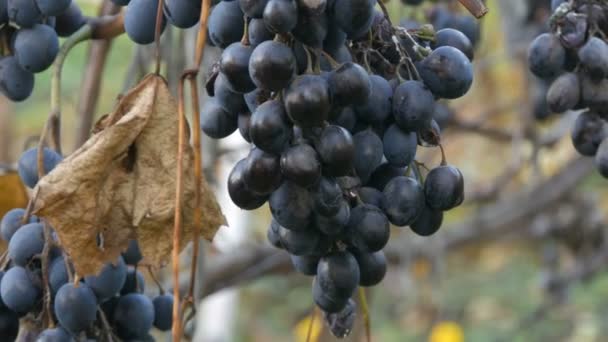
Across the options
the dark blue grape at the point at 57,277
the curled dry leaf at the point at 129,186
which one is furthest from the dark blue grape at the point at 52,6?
the dark blue grape at the point at 57,277

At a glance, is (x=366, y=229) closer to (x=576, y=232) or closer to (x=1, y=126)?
(x=576, y=232)

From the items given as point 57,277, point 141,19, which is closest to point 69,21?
point 141,19

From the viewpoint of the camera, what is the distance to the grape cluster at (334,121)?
0.87 meters

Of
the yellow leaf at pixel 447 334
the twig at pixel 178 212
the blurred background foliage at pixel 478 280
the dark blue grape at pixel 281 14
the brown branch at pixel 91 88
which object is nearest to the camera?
the dark blue grape at pixel 281 14

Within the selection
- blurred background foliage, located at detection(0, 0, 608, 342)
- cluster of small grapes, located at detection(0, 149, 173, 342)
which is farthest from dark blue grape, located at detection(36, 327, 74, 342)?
blurred background foliage, located at detection(0, 0, 608, 342)

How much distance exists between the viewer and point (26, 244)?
1112mm

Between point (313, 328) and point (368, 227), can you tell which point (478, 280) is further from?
point (368, 227)

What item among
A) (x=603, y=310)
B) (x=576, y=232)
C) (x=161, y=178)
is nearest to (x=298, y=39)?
(x=161, y=178)

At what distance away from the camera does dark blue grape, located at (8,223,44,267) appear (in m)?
1.11

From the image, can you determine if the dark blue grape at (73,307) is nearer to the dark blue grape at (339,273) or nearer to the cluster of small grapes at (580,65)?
Result: the dark blue grape at (339,273)

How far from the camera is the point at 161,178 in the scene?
1.00 metres

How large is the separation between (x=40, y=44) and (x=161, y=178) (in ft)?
0.78

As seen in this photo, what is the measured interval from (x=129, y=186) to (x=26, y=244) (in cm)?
18

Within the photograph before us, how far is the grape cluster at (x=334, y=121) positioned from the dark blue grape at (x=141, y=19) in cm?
8
